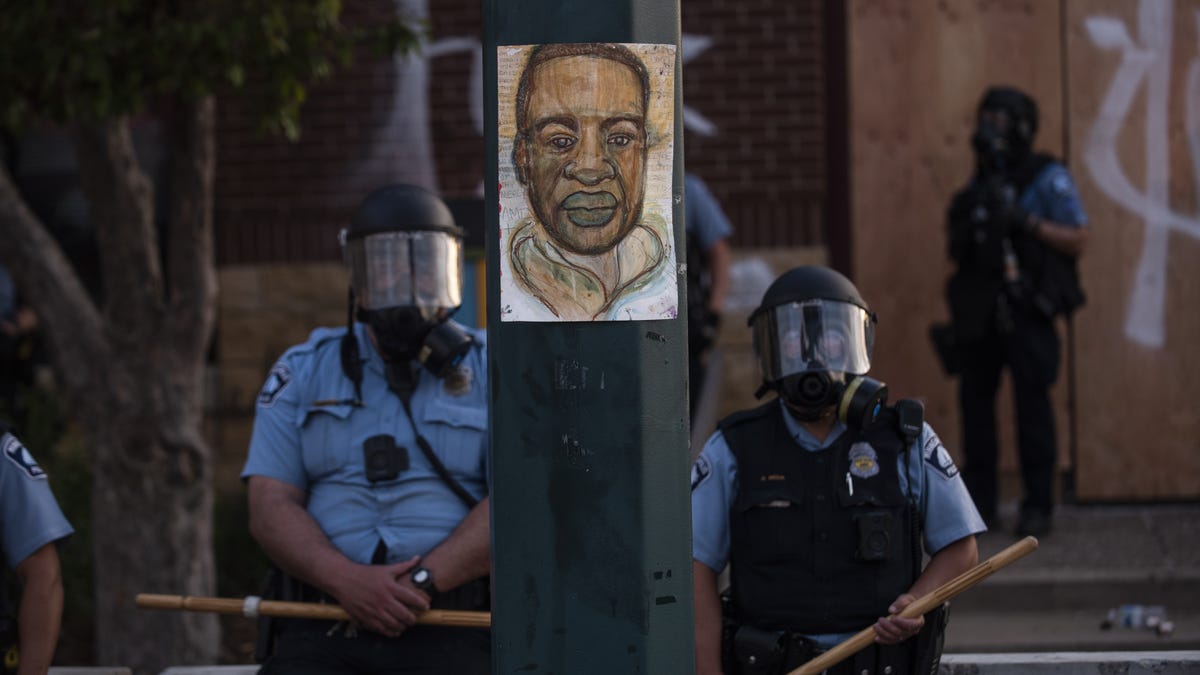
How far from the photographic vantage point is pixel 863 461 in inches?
147

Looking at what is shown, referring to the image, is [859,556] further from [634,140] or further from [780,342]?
[634,140]

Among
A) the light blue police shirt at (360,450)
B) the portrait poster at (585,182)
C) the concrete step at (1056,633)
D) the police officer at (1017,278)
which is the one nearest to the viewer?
the portrait poster at (585,182)

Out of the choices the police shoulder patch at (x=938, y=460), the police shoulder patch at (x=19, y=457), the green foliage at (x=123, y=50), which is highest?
the green foliage at (x=123, y=50)

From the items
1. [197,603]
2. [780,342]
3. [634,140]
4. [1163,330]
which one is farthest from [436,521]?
[1163,330]

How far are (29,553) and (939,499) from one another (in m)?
2.09

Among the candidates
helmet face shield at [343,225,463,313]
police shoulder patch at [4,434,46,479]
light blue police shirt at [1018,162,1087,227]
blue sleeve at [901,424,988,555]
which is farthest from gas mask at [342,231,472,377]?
light blue police shirt at [1018,162,1087,227]

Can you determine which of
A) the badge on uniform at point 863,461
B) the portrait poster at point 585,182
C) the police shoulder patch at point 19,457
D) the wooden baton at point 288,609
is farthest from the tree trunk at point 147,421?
the portrait poster at point 585,182

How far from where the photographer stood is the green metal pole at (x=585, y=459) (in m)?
2.39

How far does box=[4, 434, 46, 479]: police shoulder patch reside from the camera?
11.4 feet

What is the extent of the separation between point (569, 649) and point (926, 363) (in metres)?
5.46

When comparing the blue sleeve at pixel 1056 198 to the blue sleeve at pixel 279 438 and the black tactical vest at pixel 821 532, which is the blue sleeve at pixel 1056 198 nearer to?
the black tactical vest at pixel 821 532

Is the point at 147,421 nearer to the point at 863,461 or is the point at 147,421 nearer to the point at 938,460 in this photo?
the point at 863,461

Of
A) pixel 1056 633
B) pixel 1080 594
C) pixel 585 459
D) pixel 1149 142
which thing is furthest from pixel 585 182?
pixel 1149 142

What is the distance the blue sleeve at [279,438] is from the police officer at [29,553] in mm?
587
